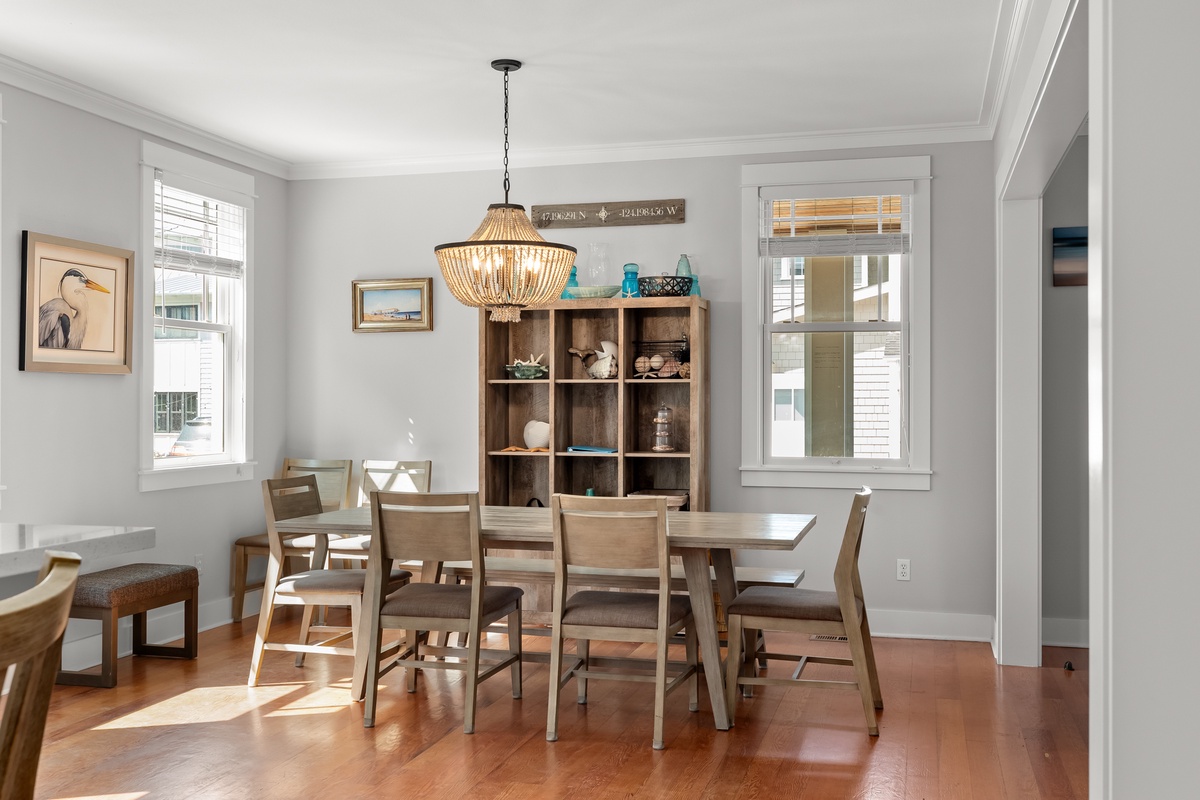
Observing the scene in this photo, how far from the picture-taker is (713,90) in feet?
15.3

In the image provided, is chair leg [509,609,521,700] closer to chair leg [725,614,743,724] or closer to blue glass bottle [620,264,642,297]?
chair leg [725,614,743,724]

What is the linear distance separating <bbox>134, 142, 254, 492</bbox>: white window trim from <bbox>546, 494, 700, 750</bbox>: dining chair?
99.8 inches

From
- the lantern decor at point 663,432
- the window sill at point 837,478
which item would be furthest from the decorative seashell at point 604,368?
the window sill at point 837,478

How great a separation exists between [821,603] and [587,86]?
2.51 m

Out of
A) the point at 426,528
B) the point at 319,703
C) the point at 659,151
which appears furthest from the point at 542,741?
the point at 659,151

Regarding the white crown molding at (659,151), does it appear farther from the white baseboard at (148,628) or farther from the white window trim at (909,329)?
the white baseboard at (148,628)

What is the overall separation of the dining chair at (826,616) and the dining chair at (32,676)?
2.81 metres

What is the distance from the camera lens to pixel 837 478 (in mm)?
5410

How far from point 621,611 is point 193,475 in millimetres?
2824

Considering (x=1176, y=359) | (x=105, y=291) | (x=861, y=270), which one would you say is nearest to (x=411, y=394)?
(x=105, y=291)

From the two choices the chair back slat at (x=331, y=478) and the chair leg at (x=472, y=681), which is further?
the chair back slat at (x=331, y=478)

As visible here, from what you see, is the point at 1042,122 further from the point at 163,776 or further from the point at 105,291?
the point at 105,291

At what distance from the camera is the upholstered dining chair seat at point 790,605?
12.1ft

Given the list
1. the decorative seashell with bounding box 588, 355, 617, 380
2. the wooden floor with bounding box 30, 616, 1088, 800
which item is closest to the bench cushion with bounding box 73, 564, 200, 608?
the wooden floor with bounding box 30, 616, 1088, 800
